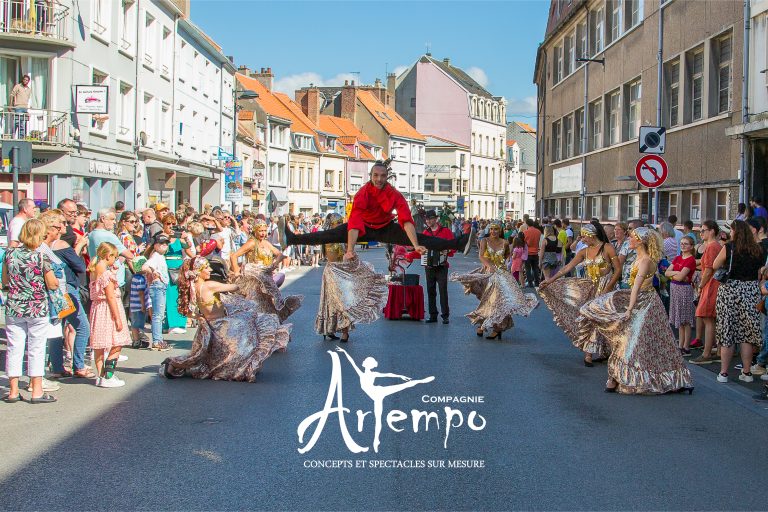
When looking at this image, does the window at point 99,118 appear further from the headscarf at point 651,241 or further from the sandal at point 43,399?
the headscarf at point 651,241

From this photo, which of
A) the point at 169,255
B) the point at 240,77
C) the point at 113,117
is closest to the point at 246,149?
the point at 240,77

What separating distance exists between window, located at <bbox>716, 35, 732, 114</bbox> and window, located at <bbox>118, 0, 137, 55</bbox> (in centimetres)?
1966

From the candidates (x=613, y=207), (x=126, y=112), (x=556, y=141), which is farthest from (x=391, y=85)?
(x=613, y=207)

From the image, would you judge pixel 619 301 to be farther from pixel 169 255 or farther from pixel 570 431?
pixel 169 255

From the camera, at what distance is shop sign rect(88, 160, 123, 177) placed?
29406 millimetres

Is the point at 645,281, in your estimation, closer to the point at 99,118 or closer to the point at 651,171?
the point at 651,171

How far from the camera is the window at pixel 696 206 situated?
860 inches

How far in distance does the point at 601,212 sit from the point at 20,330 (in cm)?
2631

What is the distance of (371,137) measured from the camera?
313 ft

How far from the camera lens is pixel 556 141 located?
4288 centimetres

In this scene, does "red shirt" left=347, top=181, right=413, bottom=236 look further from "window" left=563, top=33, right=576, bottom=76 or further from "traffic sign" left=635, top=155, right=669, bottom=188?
"window" left=563, top=33, right=576, bottom=76

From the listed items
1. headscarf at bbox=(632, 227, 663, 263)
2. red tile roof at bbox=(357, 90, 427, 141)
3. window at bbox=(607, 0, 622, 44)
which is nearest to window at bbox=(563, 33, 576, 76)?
window at bbox=(607, 0, 622, 44)

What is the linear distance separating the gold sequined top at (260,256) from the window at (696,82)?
12.7m

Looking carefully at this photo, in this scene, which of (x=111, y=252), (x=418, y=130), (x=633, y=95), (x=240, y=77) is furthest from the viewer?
(x=418, y=130)
